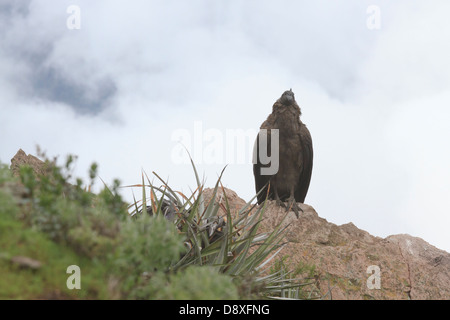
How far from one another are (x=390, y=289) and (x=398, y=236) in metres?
1.50

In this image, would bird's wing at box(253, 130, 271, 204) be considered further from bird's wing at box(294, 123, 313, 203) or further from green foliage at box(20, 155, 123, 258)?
green foliage at box(20, 155, 123, 258)

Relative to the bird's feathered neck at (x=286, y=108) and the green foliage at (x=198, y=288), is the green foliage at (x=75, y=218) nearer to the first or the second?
the green foliage at (x=198, y=288)

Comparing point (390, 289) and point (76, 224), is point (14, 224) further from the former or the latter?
point (390, 289)

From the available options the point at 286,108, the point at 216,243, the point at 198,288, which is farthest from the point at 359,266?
the point at 198,288

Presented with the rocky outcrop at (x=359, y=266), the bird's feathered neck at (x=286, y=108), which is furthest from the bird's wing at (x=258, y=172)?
the rocky outcrop at (x=359, y=266)

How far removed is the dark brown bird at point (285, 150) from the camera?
811 cm

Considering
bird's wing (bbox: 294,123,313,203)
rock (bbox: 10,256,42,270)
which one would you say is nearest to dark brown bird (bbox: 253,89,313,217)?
bird's wing (bbox: 294,123,313,203)

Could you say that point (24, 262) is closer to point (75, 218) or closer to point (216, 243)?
point (75, 218)

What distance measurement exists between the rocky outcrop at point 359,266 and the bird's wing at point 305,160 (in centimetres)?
206

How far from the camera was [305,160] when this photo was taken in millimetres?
8219
